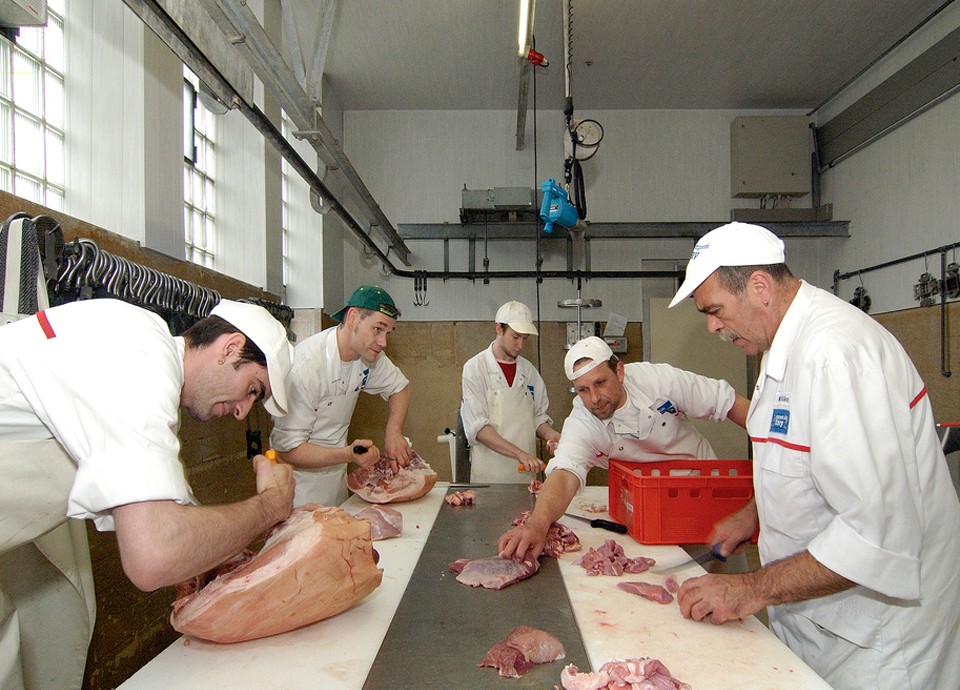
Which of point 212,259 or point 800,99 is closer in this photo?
point 212,259

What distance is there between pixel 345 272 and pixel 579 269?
2518 millimetres

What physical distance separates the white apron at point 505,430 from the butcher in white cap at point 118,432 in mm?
2870

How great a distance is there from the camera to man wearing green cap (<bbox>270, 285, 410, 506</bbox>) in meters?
3.43

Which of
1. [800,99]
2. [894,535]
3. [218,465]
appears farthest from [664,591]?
[800,99]

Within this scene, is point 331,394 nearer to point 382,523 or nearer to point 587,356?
point 382,523

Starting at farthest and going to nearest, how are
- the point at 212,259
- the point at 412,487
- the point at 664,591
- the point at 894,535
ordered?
the point at 212,259
the point at 412,487
the point at 664,591
the point at 894,535

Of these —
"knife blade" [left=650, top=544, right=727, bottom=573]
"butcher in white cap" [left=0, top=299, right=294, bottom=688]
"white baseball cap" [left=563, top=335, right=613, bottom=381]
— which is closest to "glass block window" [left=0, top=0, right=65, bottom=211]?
"butcher in white cap" [left=0, top=299, right=294, bottom=688]

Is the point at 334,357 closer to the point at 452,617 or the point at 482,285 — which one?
the point at 452,617

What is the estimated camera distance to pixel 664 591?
76.5 inches

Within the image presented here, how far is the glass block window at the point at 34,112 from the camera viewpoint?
2.56 meters

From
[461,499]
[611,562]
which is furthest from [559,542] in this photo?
[461,499]

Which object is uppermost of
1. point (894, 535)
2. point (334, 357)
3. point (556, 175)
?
point (556, 175)

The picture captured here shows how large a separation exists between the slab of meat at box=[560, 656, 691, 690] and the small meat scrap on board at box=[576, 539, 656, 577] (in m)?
0.70

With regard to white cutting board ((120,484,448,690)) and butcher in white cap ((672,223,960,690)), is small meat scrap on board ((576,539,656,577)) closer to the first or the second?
butcher in white cap ((672,223,960,690))
